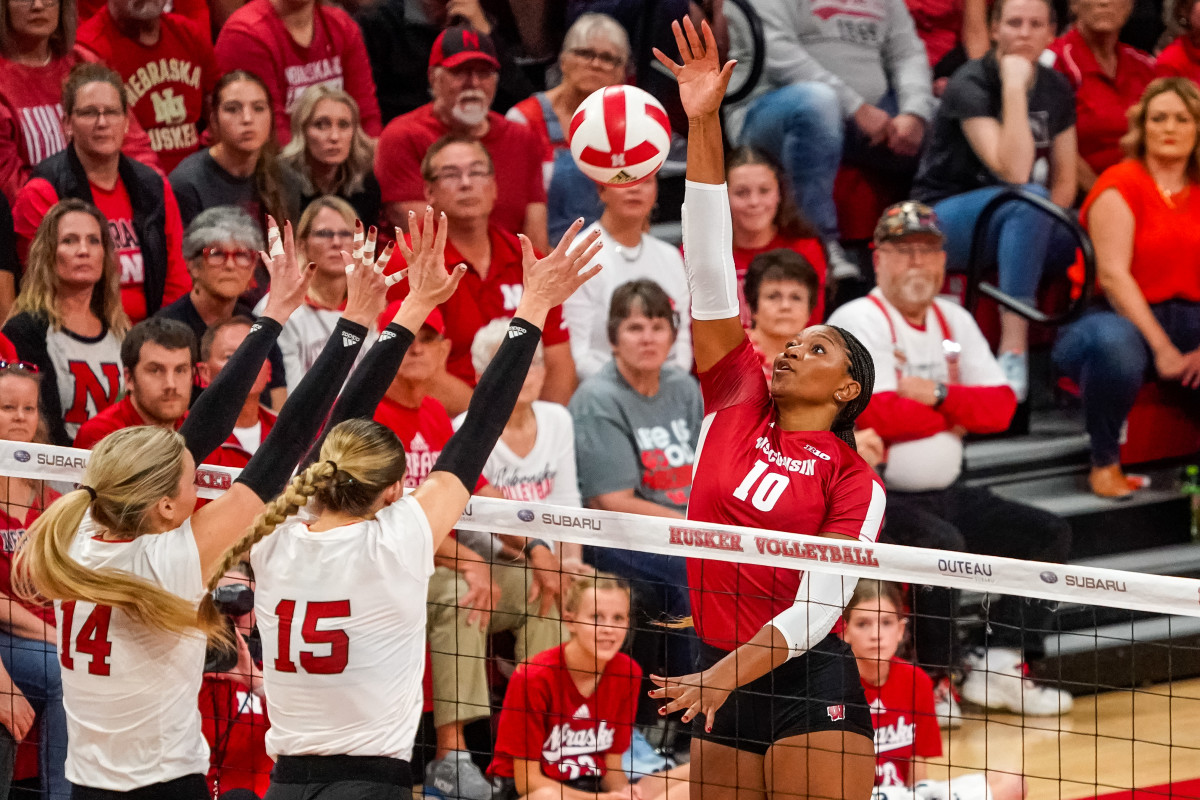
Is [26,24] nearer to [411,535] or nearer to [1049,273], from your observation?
[411,535]

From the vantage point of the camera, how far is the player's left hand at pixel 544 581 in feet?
19.8

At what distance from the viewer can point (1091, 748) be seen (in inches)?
265

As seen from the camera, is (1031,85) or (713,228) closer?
(713,228)

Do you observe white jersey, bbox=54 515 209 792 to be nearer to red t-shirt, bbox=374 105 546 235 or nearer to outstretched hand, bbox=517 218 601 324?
outstretched hand, bbox=517 218 601 324

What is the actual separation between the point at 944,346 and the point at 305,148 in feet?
11.1

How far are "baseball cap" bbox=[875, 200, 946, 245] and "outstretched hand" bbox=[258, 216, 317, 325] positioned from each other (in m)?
3.80

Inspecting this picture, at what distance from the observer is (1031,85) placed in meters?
8.24

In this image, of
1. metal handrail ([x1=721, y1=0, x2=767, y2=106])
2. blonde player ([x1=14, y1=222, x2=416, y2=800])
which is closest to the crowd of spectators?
metal handrail ([x1=721, y1=0, x2=767, y2=106])

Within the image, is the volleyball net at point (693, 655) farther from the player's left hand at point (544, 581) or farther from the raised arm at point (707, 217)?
the raised arm at point (707, 217)

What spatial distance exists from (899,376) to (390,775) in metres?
4.22

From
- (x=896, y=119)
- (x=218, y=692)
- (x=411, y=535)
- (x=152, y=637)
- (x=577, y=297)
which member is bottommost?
(x=218, y=692)

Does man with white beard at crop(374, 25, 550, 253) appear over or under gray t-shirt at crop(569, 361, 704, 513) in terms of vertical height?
over

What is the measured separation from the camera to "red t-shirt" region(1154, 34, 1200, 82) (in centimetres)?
886

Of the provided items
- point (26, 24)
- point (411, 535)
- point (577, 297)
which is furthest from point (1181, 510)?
point (26, 24)
